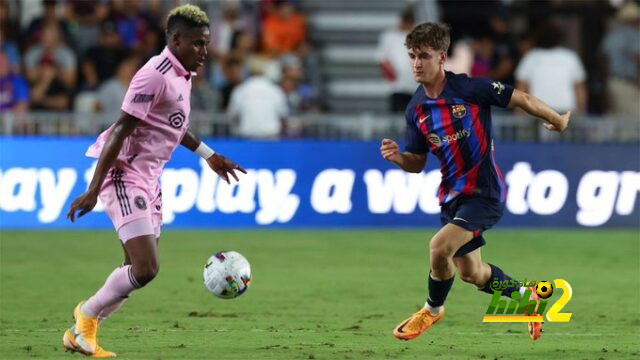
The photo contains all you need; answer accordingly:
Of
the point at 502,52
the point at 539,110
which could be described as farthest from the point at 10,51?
the point at 539,110

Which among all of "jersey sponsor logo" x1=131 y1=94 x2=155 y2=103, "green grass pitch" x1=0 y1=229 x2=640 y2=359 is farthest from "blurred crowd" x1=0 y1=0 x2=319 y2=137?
"jersey sponsor logo" x1=131 y1=94 x2=155 y2=103

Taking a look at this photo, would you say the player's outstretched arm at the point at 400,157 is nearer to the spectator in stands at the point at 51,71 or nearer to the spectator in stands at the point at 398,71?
the spectator in stands at the point at 398,71

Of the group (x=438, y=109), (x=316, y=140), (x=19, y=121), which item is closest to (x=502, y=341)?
(x=438, y=109)

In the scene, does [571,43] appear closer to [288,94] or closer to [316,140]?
[288,94]

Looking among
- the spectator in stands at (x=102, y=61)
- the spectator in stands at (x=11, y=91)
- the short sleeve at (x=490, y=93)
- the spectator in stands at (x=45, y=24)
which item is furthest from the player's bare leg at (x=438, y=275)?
the spectator in stands at (x=45, y=24)

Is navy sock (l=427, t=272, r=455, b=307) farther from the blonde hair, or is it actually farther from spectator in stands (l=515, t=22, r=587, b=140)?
spectator in stands (l=515, t=22, r=587, b=140)

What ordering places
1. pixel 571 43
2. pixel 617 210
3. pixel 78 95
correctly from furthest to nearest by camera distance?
pixel 571 43, pixel 78 95, pixel 617 210

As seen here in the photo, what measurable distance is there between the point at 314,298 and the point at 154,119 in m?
3.90

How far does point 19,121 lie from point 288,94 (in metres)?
4.13

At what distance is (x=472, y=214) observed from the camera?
960cm

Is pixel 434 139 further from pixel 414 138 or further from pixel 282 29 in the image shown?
pixel 282 29

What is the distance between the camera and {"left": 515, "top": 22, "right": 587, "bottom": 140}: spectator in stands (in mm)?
19656

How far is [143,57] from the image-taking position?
21.0 m

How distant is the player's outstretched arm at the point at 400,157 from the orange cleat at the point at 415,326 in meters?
1.00
